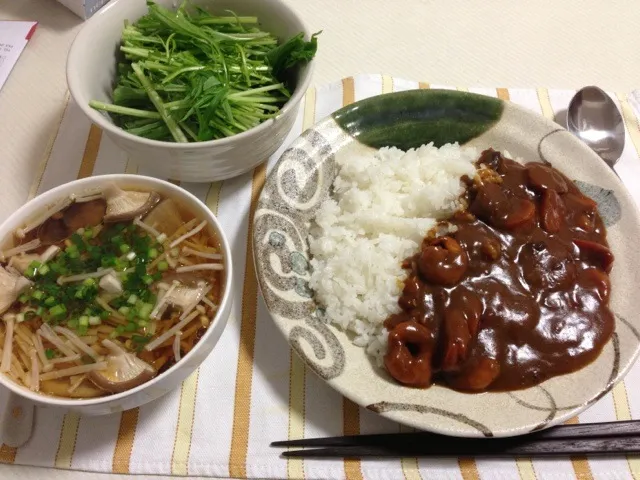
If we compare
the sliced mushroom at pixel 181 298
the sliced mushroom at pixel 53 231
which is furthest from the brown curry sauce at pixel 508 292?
the sliced mushroom at pixel 53 231

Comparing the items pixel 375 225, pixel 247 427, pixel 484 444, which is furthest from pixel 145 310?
pixel 484 444

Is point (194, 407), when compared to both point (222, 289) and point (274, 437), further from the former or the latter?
point (222, 289)

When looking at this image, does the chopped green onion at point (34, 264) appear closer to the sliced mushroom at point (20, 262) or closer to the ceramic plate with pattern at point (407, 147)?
the sliced mushroom at point (20, 262)

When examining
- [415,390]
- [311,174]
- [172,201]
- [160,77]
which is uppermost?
[160,77]

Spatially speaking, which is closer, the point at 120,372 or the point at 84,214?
the point at 120,372

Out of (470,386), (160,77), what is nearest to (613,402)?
(470,386)

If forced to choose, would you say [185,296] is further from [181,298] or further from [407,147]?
[407,147]

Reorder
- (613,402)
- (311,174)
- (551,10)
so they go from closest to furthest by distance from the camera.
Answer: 1. (613,402)
2. (311,174)
3. (551,10)
